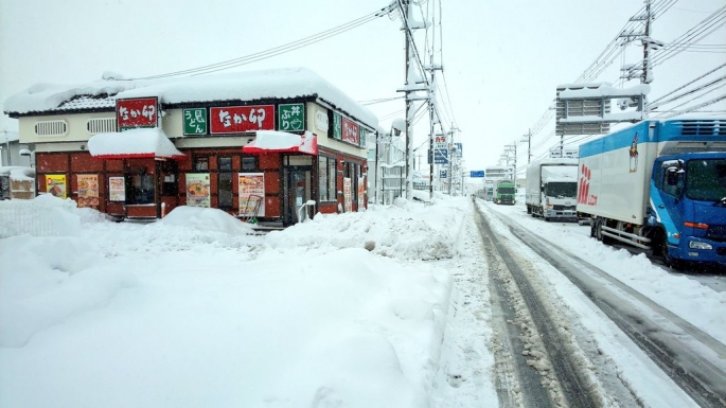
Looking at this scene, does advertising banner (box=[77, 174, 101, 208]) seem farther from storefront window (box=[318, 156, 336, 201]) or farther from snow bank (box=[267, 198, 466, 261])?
snow bank (box=[267, 198, 466, 261])

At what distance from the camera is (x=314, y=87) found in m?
15.4

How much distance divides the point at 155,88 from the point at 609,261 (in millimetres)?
19812

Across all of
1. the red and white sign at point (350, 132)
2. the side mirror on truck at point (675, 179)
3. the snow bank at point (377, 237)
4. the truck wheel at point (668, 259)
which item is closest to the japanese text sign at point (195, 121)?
the red and white sign at point (350, 132)

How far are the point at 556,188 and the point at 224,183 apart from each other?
66.6ft

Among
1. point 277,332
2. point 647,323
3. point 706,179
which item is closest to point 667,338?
point 647,323

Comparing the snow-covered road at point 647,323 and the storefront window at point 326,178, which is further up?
the storefront window at point 326,178

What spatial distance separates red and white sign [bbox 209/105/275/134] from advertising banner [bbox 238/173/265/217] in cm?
214

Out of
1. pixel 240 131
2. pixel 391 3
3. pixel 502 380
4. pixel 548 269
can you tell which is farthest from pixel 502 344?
pixel 391 3

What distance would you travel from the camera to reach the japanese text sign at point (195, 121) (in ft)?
54.7

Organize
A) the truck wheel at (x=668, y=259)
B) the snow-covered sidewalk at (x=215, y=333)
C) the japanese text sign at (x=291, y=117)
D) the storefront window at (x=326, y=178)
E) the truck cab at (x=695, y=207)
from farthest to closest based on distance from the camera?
1. the storefront window at (x=326, y=178)
2. the japanese text sign at (x=291, y=117)
3. the truck wheel at (x=668, y=259)
4. the truck cab at (x=695, y=207)
5. the snow-covered sidewalk at (x=215, y=333)

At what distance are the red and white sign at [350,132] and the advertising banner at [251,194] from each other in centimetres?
526

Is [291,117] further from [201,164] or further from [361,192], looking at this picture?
[361,192]

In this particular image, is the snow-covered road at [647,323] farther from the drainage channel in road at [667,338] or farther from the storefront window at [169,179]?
the storefront window at [169,179]

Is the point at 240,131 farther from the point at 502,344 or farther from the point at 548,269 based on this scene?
the point at 502,344
